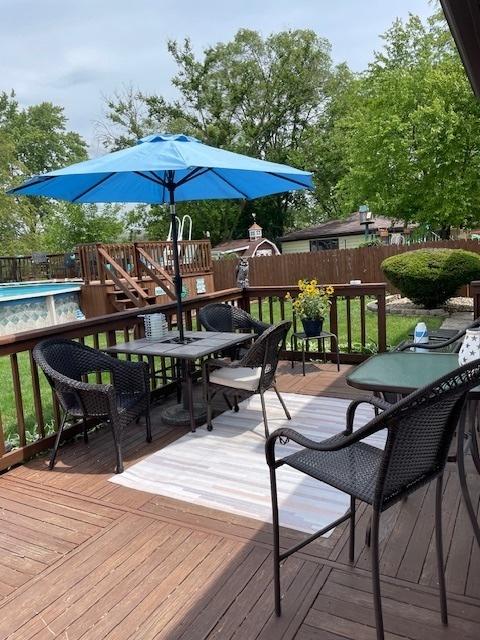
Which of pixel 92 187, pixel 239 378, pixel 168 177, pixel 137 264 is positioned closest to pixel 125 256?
pixel 137 264

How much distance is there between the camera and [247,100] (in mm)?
26734

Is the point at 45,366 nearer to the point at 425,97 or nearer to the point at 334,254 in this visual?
the point at 334,254

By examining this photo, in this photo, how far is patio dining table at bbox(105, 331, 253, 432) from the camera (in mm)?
3463

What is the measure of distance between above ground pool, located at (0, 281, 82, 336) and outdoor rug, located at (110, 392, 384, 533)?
8.67 metres

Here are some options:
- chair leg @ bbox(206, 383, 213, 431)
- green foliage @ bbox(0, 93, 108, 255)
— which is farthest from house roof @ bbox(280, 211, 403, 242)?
chair leg @ bbox(206, 383, 213, 431)

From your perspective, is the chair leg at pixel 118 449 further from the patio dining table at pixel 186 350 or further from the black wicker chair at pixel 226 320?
the black wicker chair at pixel 226 320

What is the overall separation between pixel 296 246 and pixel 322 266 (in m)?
11.5

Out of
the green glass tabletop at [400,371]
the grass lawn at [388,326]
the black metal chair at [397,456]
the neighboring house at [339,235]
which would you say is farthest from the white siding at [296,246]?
the black metal chair at [397,456]

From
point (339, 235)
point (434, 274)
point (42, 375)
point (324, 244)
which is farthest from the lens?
point (324, 244)

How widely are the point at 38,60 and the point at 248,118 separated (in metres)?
12.2

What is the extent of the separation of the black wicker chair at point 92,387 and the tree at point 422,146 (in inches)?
480

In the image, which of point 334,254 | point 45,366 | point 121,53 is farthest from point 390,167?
point 45,366

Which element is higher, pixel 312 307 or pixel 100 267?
pixel 100 267

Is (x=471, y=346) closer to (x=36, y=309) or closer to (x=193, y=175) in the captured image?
(x=193, y=175)
